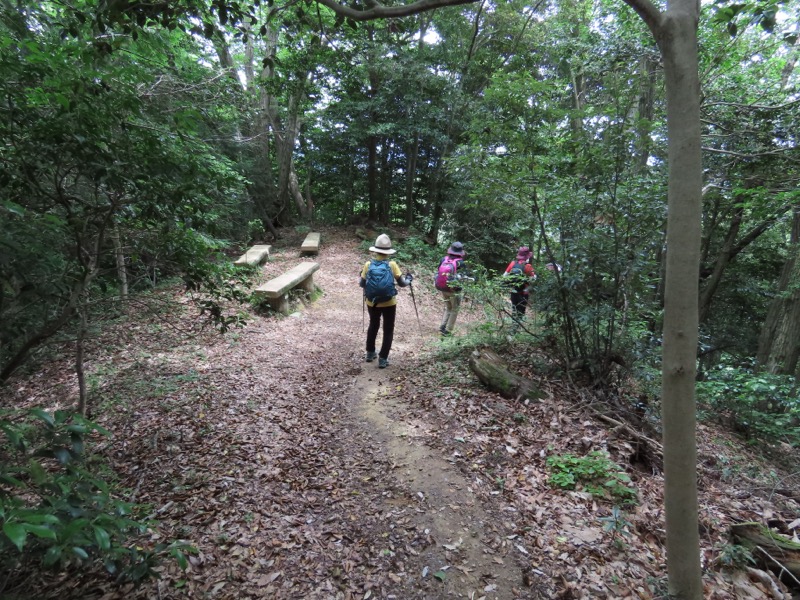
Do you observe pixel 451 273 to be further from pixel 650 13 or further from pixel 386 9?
pixel 650 13

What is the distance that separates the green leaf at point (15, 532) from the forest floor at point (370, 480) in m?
1.85

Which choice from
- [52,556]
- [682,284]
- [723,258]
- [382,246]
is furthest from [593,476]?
[723,258]

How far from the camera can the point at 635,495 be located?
362 cm

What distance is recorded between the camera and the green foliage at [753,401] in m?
6.41

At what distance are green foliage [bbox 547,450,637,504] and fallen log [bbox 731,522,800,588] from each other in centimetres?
78

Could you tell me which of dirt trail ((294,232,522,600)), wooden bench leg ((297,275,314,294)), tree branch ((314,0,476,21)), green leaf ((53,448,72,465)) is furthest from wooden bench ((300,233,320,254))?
green leaf ((53,448,72,465))

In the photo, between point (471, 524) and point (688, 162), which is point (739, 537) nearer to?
point (471, 524)

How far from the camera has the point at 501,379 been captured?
5.41 metres

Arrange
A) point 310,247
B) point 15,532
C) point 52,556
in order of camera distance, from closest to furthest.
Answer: point 15,532, point 52,556, point 310,247

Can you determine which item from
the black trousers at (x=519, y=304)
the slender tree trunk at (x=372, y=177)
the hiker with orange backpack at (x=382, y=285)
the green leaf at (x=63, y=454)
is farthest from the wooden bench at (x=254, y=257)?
the green leaf at (x=63, y=454)

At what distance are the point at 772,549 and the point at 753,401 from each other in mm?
4692

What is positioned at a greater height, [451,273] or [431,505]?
[451,273]

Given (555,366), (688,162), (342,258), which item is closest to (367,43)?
(342,258)

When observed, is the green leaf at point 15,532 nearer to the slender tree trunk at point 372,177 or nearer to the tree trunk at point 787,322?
the tree trunk at point 787,322
